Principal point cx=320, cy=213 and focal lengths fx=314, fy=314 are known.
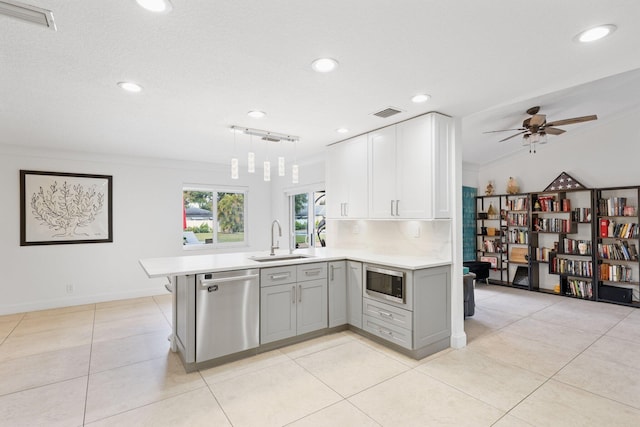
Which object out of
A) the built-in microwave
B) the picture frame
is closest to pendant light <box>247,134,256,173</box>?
the built-in microwave

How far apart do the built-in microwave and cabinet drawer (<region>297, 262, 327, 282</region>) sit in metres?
0.48

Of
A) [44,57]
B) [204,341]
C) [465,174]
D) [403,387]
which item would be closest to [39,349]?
[204,341]

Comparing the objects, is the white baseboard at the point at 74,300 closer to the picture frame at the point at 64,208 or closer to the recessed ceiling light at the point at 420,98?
the picture frame at the point at 64,208

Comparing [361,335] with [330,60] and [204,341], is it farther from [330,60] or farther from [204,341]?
[330,60]

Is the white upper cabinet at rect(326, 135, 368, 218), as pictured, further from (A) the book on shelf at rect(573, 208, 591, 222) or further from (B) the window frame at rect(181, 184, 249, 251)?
(A) the book on shelf at rect(573, 208, 591, 222)

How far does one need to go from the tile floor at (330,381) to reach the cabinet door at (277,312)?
0.18 m

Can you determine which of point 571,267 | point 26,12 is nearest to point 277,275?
point 26,12

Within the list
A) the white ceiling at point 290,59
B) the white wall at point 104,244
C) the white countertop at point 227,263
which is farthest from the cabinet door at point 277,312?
the white wall at point 104,244

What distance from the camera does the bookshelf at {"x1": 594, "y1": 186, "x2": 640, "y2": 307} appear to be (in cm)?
489

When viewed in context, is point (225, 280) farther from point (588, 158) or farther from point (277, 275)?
point (588, 158)

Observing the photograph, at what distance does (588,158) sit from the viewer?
17.7 ft

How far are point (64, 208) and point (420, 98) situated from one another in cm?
532

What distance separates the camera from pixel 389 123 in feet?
11.6

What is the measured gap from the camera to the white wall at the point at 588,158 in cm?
499
